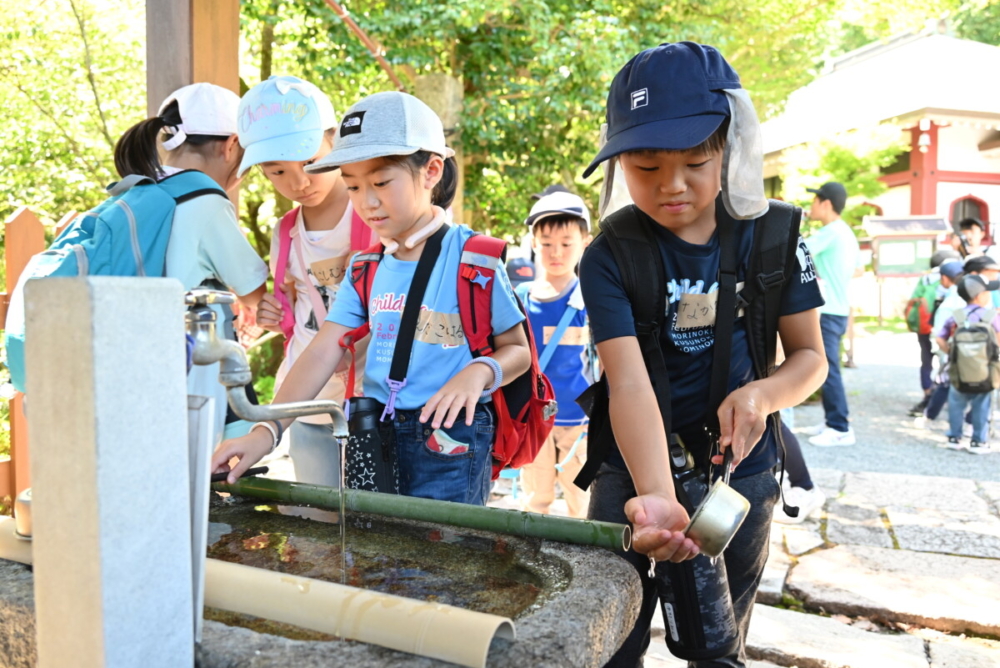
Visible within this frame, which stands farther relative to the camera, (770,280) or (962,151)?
(962,151)

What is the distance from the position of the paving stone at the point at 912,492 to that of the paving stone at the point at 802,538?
701mm

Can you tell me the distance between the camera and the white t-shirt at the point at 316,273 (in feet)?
8.46

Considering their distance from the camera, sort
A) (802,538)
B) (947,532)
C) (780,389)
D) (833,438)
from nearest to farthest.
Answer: (780,389), (802,538), (947,532), (833,438)

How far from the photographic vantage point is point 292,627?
4.05ft

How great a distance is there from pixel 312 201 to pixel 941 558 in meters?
3.47

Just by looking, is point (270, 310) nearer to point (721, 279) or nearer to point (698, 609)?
point (721, 279)

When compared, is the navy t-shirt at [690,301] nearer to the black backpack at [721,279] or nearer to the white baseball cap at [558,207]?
the black backpack at [721,279]

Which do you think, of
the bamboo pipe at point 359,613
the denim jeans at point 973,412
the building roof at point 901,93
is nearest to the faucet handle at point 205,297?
the bamboo pipe at point 359,613

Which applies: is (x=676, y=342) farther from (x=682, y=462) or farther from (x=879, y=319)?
(x=879, y=319)

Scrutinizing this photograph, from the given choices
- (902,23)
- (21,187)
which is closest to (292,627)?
(21,187)

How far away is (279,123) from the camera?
95.0 inches

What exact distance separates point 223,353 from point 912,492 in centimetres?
524

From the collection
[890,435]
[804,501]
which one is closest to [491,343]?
[804,501]

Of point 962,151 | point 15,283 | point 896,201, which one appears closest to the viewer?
point 15,283
